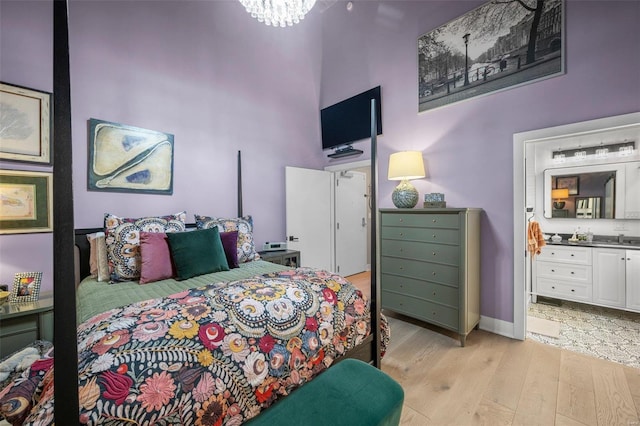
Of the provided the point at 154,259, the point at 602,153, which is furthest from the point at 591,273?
the point at 154,259

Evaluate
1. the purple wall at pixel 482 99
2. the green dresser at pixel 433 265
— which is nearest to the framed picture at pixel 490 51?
the purple wall at pixel 482 99

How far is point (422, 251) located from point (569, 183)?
8.08ft

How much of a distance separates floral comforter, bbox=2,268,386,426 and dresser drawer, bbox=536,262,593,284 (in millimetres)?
3155

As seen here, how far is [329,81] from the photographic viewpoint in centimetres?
404

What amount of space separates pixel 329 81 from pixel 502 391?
4095 mm

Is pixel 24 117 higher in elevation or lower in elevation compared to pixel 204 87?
lower

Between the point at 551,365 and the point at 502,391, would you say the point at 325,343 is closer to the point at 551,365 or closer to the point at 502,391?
the point at 502,391

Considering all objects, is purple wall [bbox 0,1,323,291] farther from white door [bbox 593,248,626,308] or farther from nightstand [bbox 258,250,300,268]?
white door [bbox 593,248,626,308]

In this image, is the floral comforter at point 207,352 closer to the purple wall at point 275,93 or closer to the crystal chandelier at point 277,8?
the purple wall at point 275,93

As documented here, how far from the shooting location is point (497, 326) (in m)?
2.50

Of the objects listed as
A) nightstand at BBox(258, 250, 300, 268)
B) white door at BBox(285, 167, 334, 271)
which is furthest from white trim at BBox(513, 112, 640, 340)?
white door at BBox(285, 167, 334, 271)

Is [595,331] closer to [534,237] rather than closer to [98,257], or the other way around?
[534,237]

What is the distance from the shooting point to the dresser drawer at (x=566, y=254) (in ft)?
9.86

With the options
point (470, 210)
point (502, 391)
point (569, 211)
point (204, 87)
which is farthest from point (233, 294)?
point (569, 211)
